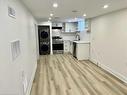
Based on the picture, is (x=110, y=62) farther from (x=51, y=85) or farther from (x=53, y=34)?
(x=53, y=34)

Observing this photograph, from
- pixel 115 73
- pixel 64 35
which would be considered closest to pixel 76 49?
pixel 64 35

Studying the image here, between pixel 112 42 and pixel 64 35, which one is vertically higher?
pixel 64 35

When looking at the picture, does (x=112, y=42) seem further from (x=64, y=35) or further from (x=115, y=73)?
(x=64, y=35)

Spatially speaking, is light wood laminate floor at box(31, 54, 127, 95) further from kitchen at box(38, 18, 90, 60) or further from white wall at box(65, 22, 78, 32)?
white wall at box(65, 22, 78, 32)

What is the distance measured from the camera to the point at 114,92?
314 centimetres

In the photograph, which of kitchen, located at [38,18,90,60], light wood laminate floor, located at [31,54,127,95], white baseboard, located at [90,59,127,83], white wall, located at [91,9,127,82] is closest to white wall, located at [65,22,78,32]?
kitchen, located at [38,18,90,60]

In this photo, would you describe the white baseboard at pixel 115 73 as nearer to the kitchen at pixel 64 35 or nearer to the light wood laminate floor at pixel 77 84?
the light wood laminate floor at pixel 77 84

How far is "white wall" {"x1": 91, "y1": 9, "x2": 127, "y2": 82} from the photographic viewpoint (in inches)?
152

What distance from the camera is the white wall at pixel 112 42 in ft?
12.7

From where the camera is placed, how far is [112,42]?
177 inches

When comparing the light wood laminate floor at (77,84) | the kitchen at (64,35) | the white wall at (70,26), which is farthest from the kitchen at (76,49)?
the white wall at (70,26)

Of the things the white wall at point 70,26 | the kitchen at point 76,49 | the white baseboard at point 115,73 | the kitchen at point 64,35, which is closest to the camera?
the kitchen at point 76,49

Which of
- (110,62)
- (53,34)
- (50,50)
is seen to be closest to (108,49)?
(110,62)

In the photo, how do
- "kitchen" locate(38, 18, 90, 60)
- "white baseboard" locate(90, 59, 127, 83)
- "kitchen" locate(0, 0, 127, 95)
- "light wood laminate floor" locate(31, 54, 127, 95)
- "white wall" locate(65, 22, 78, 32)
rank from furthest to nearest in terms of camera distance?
"white wall" locate(65, 22, 78, 32) → "kitchen" locate(38, 18, 90, 60) → "white baseboard" locate(90, 59, 127, 83) → "light wood laminate floor" locate(31, 54, 127, 95) → "kitchen" locate(0, 0, 127, 95)
